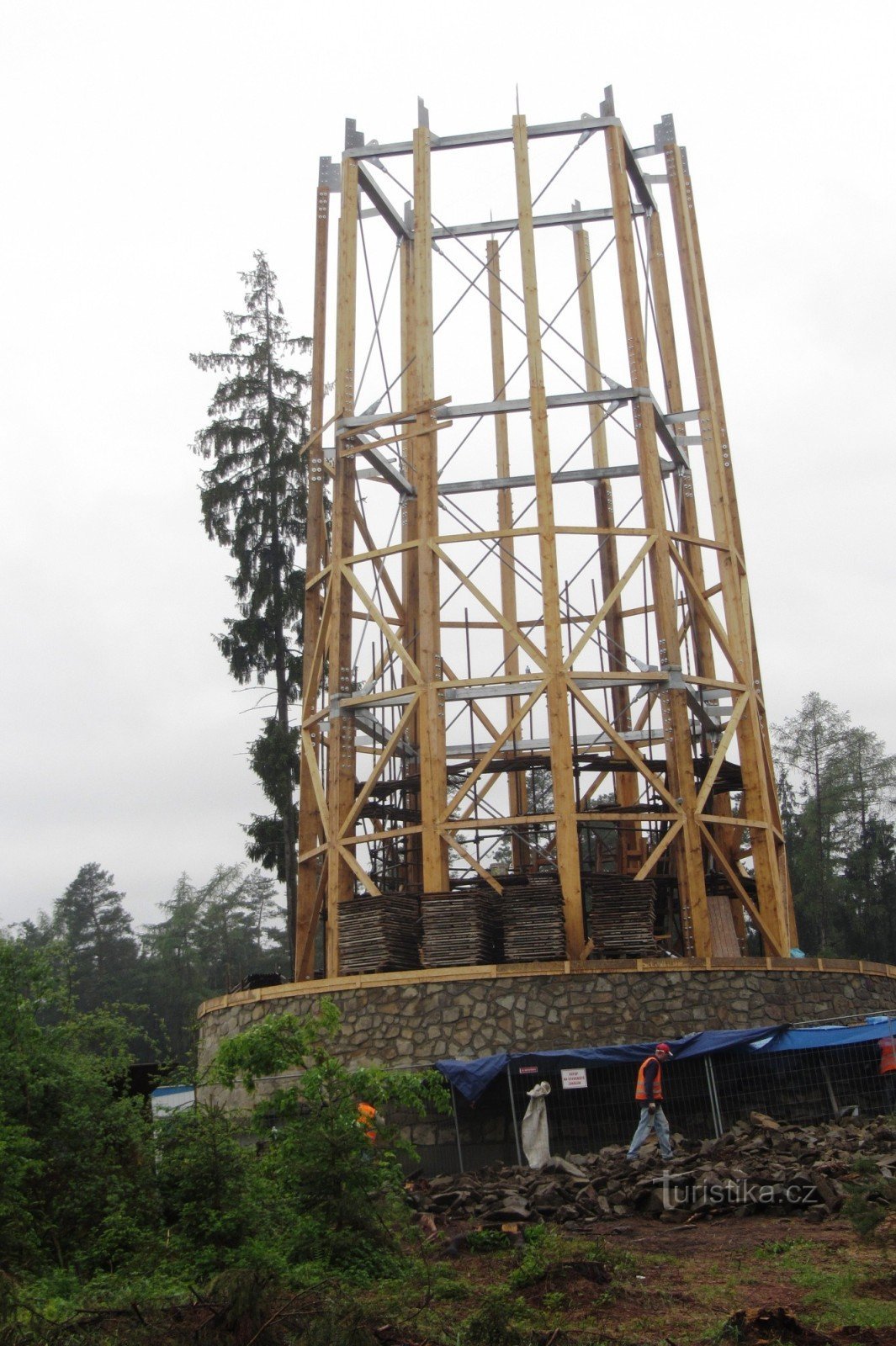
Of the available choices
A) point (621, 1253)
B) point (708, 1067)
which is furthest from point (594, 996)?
point (621, 1253)

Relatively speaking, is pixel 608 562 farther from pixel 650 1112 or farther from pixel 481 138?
pixel 650 1112

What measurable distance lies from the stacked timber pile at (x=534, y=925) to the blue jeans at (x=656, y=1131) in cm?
424

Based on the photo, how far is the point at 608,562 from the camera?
25.7 meters

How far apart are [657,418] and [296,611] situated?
37.0 ft

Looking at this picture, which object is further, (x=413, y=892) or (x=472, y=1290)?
(x=413, y=892)

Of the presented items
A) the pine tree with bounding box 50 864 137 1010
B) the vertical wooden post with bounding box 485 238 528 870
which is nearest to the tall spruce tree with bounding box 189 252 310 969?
the vertical wooden post with bounding box 485 238 528 870

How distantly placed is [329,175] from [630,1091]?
16191 mm

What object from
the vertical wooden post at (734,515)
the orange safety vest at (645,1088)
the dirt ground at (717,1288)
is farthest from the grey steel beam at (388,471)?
the dirt ground at (717,1288)

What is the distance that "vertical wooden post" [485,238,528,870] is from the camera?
25.3 meters

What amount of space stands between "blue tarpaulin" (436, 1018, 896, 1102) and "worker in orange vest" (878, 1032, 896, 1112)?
15 centimetres

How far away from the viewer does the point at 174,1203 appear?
425 inches

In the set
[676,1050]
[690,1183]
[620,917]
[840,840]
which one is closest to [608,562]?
[620,917]

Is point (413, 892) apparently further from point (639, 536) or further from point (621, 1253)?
point (621, 1253)

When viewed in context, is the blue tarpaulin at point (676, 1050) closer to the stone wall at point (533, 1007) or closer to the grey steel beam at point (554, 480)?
the stone wall at point (533, 1007)
